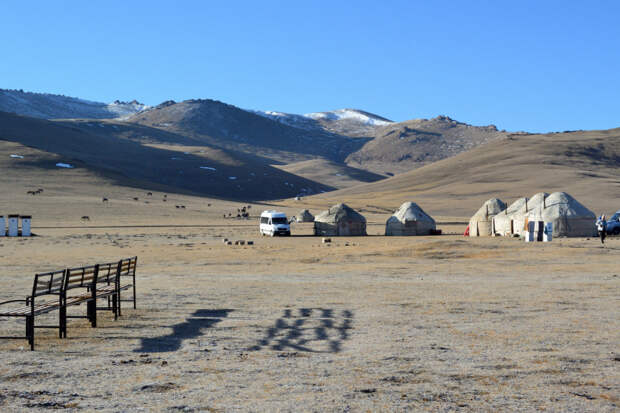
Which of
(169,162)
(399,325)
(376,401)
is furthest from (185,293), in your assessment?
(169,162)

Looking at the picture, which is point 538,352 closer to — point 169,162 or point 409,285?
point 409,285

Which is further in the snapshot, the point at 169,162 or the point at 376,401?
the point at 169,162

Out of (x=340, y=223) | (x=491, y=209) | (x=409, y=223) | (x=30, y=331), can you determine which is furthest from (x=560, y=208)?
(x=30, y=331)

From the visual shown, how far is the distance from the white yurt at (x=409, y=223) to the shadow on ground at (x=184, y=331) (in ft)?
129

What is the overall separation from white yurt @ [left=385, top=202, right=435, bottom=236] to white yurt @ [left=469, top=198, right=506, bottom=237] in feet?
10.7

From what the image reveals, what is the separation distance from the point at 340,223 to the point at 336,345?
42573 millimetres

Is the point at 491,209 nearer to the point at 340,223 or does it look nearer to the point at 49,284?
the point at 340,223

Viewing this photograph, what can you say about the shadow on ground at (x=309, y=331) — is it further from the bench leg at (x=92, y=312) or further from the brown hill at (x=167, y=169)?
the brown hill at (x=167, y=169)

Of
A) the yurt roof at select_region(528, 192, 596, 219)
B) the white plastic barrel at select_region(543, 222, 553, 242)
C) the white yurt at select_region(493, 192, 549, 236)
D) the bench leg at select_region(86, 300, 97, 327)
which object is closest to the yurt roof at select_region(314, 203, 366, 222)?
the white yurt at select_region(493, 192, 549, 236)

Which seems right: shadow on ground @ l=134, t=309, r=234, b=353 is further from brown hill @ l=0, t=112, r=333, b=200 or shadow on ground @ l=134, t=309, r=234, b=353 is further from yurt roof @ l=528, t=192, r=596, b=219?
brown hill @ l=0, t=112, r=333, b=200

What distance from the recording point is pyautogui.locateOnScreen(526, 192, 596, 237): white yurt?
46.8 m

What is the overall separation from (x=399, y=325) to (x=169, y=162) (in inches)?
7399

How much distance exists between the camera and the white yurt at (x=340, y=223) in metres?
53.0

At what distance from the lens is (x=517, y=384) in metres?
8.08
